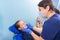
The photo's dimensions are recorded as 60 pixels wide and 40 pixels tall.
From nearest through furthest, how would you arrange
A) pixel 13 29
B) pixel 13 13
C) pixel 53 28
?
pixel 53 28 < pixel 13 29 < pixel 13 13

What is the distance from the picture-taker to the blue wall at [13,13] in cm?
226

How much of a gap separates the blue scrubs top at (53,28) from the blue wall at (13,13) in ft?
3.42

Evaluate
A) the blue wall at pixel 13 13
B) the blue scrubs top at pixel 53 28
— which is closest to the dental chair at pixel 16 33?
the blue wall at pixel 13 13

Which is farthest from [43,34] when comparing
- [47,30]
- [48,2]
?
[48,2]

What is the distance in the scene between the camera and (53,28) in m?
1.35

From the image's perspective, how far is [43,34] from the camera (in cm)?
143

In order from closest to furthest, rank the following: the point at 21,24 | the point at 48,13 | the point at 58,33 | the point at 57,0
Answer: the point at 58,33 → the point at 48,13 → the point at 21,24 → the point at 57,0

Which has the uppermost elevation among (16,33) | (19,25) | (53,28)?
(53,28)

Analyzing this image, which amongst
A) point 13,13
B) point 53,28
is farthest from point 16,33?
point 53,28

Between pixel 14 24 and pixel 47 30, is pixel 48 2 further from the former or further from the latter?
pixel 14 24

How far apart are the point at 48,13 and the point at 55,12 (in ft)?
0.26

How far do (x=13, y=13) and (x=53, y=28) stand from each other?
1.12 meters

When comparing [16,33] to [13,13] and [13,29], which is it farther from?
[13,13]

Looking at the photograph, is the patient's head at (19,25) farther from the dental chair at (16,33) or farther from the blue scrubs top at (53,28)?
the blue scrubs top at (53,28)
